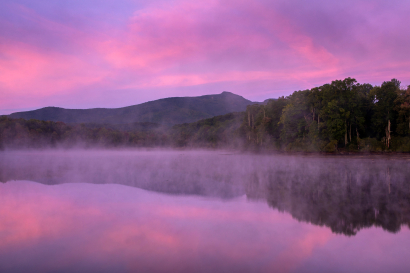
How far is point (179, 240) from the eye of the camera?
611cm

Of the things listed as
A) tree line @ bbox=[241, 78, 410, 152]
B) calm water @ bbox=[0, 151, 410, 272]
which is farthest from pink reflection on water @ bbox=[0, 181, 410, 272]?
tree line @ bbox=[241, 78, 410, 152]

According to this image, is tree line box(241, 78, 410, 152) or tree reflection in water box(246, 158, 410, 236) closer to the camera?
tree reflection in water box(246, 158, 410, 236)

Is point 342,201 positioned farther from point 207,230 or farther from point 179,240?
point 179,240

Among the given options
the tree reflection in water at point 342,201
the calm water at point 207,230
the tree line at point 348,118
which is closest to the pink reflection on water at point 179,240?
the calm water at point 207,230

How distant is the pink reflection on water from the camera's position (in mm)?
4973

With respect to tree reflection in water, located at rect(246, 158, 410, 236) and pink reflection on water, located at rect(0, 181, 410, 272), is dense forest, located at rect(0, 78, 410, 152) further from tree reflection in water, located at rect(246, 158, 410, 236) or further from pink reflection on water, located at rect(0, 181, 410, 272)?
pink reflection on water, located at rect(0, 181, 410, 272)

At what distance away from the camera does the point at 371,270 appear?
4703 mm

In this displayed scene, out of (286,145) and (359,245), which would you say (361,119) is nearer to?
(286,145)

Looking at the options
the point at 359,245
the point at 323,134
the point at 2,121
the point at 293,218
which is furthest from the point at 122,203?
the point at 2,121

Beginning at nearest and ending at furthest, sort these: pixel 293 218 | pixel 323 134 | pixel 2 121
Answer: pixel 293 218 → pixel 323 134 → pixel 2 121

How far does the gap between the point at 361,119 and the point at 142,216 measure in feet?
150

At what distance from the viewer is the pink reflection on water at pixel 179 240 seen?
497cm

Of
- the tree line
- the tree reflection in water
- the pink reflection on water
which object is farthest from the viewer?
the tree line

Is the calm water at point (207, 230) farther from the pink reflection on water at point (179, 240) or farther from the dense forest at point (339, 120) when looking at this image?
the dense forest at point (339, 120)
